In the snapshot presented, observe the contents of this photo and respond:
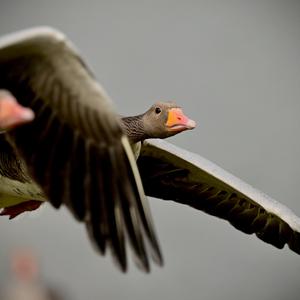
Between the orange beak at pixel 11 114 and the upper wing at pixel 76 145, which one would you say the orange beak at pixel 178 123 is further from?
the orange beak at pixel 11 114

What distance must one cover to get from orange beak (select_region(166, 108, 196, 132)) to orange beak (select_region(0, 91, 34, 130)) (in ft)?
6.94

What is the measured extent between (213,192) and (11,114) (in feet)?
11.0

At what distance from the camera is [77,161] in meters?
7.62

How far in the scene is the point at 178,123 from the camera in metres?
9.33

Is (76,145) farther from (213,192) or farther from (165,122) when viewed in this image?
(213,192)

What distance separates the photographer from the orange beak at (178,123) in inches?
365

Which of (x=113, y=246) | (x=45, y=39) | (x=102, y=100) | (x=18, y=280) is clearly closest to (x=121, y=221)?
(x=113, y=246)

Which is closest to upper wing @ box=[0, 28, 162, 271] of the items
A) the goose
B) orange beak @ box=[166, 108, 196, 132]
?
the goose

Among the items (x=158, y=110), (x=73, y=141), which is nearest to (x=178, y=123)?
(x=158, y=110)

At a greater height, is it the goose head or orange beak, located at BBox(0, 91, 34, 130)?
orange beak, located at BBox(0, 91, 34, 130)

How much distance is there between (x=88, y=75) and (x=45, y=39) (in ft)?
1.28

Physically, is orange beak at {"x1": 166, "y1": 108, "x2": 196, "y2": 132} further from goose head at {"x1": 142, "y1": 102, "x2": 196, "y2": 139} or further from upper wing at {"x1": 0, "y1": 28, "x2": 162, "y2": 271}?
upper wing at {"x1": 0, "y1": 28, "x2": 162, "y2": 271}

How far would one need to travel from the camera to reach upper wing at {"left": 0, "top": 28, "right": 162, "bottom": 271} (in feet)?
24.1

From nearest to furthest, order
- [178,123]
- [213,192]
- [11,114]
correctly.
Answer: [11,114] < [178,123] < [213,192]
